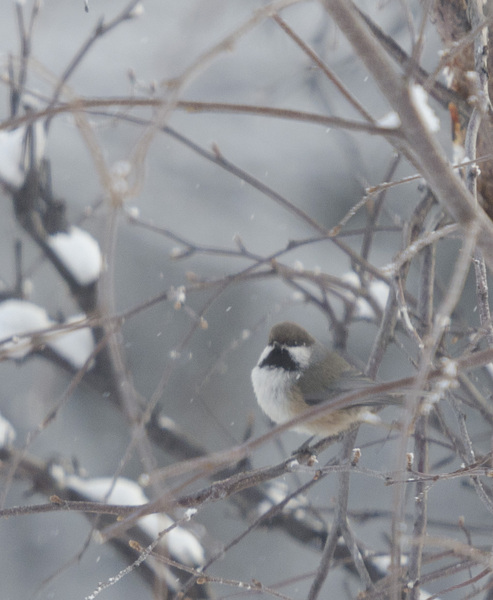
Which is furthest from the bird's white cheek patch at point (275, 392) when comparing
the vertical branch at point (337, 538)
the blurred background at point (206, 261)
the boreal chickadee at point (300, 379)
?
the blurred background at point (206, 261)

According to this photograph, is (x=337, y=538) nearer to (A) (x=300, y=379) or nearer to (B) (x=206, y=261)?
(A) (x=300, y=379)

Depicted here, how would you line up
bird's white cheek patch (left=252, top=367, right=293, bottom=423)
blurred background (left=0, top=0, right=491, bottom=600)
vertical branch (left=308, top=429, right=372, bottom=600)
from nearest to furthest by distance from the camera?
vertical branch (left=308, top=429, right=372, bottom=600) < bird's white cheek patch (left=252, top=367, right=293, bottom=423) < blurred background (left=0, top=0, right=491, bottom=600)

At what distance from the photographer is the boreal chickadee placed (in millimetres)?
2779

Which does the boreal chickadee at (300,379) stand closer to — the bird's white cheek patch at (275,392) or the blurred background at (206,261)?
the bird's white cheek patch at (275,392)

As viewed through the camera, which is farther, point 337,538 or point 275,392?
point 275,392

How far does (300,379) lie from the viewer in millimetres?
3016

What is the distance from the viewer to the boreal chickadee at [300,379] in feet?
9.12

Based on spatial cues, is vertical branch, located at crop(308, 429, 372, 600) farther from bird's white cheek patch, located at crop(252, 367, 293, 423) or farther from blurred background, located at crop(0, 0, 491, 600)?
blurred background, located at crop(0, 0, 491, 600)

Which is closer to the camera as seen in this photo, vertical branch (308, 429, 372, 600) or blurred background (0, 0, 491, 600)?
vertical branch (308, 429, 372, 600)

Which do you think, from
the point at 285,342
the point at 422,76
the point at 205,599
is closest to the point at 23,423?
the point at 205,599

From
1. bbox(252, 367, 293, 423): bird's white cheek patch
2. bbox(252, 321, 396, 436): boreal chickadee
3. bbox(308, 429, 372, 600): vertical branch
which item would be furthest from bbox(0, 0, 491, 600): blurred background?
bbox(308, 429, 372, 600): vertical branch

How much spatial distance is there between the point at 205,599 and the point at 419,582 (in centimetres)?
234

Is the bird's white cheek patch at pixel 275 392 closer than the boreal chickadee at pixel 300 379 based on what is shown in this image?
No

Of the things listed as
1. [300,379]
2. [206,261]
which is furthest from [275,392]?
[206,261]
